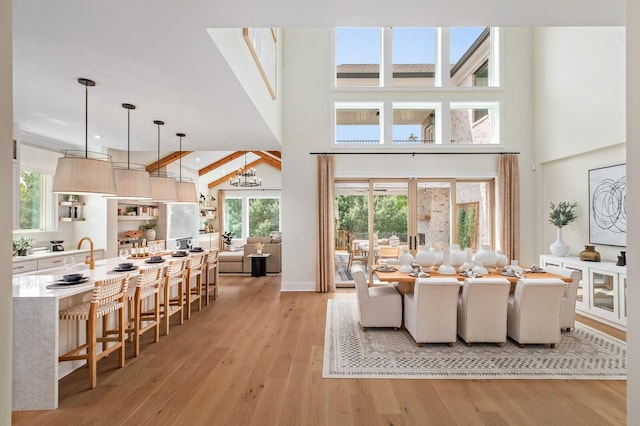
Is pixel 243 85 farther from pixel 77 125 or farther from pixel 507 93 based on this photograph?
pixel 507 93

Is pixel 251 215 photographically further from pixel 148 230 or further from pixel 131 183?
pixel 131 183

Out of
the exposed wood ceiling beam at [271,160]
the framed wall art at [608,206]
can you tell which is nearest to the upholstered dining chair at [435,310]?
the framed wall art at [608,206]

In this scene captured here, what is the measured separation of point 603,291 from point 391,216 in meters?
3.36

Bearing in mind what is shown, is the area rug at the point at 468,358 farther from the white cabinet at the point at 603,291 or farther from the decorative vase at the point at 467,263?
the decorative vase at the point at 467,263

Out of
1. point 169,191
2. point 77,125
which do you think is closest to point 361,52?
point 169,191

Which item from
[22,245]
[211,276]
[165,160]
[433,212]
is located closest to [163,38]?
[22,245]

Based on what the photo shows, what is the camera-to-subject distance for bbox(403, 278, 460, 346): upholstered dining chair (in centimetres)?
348

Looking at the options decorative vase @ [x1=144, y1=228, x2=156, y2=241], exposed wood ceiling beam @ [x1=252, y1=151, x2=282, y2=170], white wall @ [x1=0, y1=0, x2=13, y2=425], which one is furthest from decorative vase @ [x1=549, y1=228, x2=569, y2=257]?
decorative vase @ [x1=144, y1=228, x2=156, y2=241]

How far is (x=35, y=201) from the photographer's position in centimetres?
569

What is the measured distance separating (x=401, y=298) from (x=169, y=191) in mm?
3410

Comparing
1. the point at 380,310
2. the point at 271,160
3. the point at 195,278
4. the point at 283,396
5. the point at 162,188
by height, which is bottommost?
the point at 283,396

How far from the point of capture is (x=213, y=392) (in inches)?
106

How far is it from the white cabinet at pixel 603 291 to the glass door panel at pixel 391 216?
265 centimetres

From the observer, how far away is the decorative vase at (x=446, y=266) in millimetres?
4137
